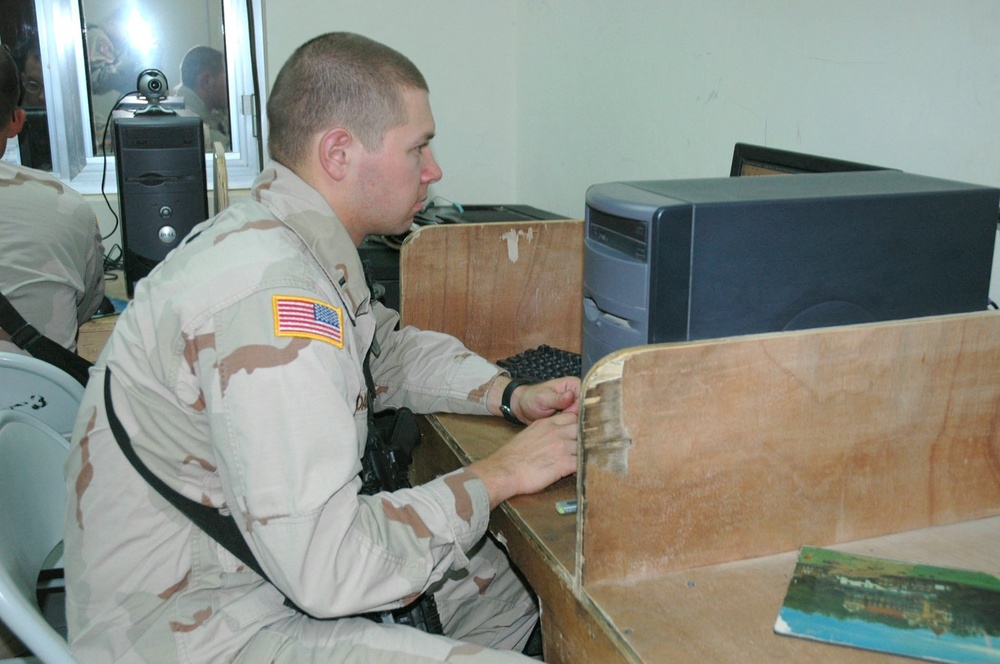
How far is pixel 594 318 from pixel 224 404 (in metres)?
0.42

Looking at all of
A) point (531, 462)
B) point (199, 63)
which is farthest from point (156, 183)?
point (531, 462)

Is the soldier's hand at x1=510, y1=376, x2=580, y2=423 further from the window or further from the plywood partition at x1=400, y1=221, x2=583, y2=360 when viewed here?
the window

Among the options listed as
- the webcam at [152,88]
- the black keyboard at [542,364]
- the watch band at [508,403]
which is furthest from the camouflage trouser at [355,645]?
the webcam at [152,88]

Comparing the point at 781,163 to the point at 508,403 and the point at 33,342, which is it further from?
the point at 33,342

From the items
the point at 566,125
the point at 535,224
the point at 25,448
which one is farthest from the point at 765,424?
the point at 566,125

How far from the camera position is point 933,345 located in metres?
0.93

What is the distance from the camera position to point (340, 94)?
120 cm

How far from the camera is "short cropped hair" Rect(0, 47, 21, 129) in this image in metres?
2.06

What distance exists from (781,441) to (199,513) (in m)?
0.63

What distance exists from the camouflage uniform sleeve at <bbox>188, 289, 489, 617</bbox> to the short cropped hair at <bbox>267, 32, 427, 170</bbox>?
1.07 ft

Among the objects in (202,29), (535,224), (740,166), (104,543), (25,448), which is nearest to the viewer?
(104,543)

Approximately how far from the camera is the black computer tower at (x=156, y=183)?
237cm

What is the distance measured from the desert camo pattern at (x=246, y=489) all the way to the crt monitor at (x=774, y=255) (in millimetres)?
297

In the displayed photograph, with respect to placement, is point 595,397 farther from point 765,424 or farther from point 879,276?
point 879,276
